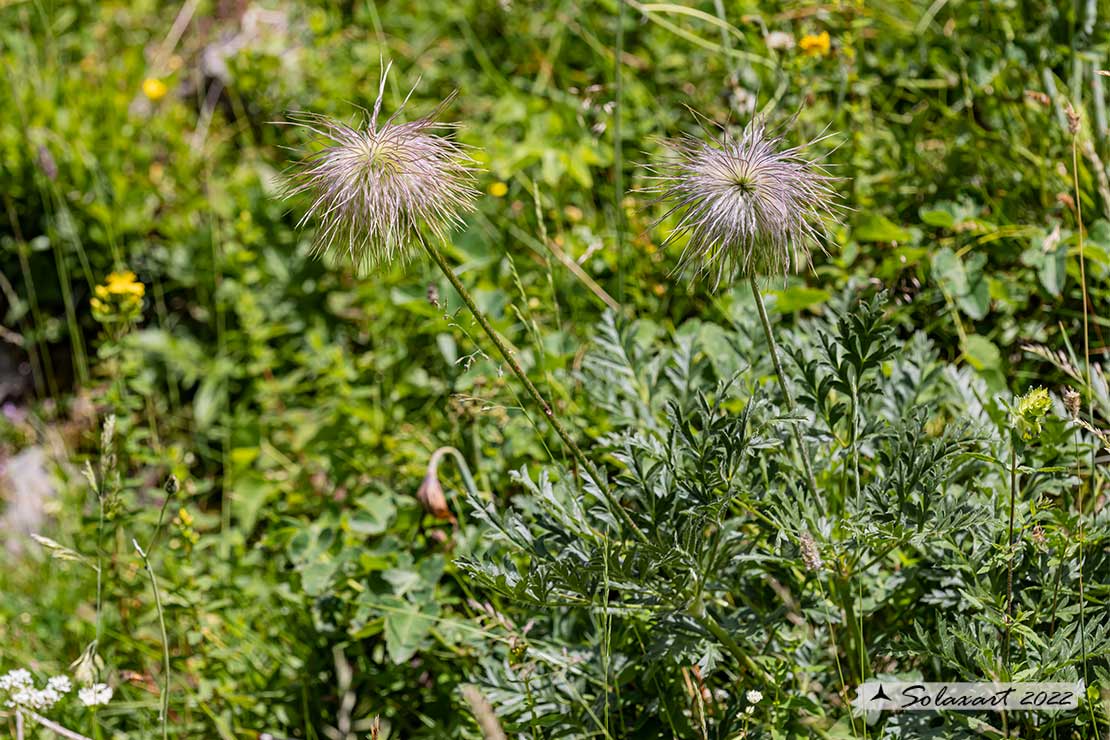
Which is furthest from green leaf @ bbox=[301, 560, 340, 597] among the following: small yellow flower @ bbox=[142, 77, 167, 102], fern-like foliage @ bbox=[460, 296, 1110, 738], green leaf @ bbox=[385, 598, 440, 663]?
small yellow flower @ bbox=[142, 77, 167, 102]

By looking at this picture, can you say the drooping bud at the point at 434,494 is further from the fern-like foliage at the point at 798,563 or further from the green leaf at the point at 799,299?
the green leaf at the point at 799,299

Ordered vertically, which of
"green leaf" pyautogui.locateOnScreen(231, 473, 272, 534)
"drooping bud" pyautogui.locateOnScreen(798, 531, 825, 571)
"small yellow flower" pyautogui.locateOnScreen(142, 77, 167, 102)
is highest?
"small yellow flower" pyautogui.locateOnScreen(142, 77, 167, 102)

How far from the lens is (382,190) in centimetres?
148

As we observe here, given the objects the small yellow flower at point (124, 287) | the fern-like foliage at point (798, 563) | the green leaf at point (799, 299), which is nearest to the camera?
the fern-like foliage at point (798, 563)

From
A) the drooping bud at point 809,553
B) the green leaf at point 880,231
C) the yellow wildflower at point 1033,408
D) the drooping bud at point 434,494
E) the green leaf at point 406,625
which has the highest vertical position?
the yellow wildflower at point 1033,408

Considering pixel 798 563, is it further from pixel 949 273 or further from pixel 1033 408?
pixel 949 273

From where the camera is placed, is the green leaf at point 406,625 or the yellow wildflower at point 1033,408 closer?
the yellow wildflower at point 1033,408

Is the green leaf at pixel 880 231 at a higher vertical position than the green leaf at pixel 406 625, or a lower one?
higher

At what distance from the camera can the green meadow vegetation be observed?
1691 millimetres

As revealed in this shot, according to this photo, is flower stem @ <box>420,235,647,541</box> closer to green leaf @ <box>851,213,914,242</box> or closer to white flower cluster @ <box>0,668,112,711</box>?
white flower cluster @ <box>0,668,112,711</box>

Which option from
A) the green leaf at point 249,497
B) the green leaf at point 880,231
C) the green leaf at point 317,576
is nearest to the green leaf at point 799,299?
the green leaf at point 880,231

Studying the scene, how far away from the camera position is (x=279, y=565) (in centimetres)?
266

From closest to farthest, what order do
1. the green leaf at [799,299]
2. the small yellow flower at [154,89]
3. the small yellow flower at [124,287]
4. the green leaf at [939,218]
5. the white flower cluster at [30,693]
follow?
the white flower cluster at [30,693] → the green leaf at [799,299] → the green leaf at [939,218] → the small yellow flower at [124,287] → the small yellow flower at [154,89]

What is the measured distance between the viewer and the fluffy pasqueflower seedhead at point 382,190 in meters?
1.48
